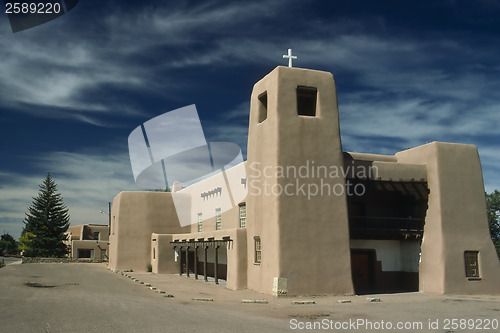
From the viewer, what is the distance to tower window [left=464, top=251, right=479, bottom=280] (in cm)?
2208

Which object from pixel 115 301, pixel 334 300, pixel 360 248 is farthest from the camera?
pixel 360 248

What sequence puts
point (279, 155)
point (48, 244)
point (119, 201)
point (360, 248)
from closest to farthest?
1. point (279, 155)
2. point (360, 248)
3. point (119, 201)
4. point (48, 244)

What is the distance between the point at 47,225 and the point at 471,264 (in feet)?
161

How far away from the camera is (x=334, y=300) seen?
18656 mm

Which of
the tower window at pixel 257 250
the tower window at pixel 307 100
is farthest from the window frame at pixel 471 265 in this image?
the tower window at pixel 307 100

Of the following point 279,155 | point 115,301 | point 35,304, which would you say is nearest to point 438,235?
point 279,155

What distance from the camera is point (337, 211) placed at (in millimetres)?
20781

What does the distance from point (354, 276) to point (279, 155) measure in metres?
8.39

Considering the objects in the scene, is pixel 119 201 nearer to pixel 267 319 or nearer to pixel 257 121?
pixel 257 121

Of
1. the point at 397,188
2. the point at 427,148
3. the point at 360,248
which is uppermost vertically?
the point at 427,148

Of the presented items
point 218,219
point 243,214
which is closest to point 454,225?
point 243,214

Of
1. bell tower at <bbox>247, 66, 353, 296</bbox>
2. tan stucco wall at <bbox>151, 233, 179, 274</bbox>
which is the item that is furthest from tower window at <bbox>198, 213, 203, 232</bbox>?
bell tower at <bbox>247, 66, 353, 296</bbox>

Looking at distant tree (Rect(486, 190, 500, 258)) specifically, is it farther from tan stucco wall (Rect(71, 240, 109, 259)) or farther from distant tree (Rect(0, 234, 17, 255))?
distant tree (Rect(0, 234, 17, 255))

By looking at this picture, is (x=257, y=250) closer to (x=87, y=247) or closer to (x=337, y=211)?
(x=337, y=211)
